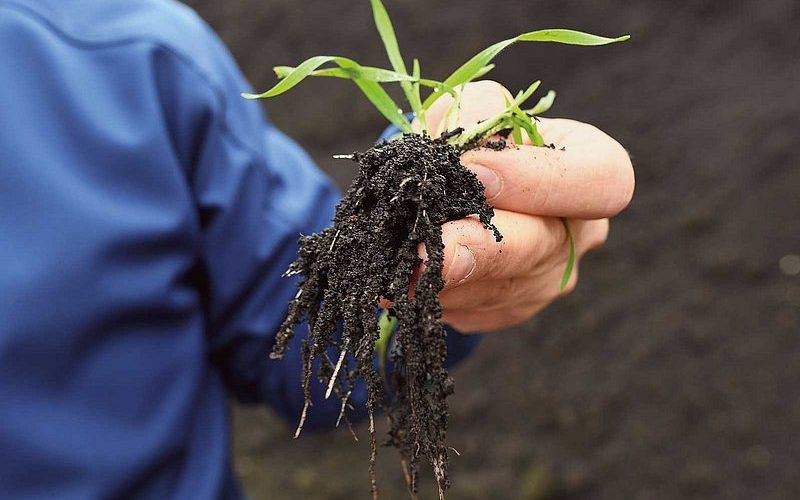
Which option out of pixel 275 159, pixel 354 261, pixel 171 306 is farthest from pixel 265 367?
→ pixel 354 261

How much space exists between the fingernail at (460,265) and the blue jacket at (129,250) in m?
0.52

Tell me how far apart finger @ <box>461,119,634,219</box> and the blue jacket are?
0.45m

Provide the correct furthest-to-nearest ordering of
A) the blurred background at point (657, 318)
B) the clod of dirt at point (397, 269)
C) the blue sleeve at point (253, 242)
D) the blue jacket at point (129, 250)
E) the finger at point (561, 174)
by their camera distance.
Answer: the blurred background at point (657, 318) → the blue sleeve at point (253, 242) → the blue jacket at point (129, 250) → the finger at point (561, 174) → the clod of dirt at point (397, 269)

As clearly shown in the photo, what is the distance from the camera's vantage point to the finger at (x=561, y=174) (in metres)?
0.76

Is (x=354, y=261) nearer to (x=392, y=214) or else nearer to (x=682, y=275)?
(x=392, y=214)

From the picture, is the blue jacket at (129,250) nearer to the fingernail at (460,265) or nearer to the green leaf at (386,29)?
the green leaf at (386,29)

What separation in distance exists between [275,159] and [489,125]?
61 centimetres

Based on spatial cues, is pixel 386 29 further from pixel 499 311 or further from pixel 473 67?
pixel 499 311

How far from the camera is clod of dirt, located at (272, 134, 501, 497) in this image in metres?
0.66

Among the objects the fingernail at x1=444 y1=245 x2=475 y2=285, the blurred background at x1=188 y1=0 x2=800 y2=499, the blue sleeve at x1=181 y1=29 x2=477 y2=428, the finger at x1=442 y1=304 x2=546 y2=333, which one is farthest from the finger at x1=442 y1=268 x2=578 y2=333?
the blurred background at x1=188 y1=0 x2=800 y2=499

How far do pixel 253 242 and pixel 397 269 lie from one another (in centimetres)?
56

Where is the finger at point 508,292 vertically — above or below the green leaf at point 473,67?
below

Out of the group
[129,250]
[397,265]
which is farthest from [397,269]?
[129,250]

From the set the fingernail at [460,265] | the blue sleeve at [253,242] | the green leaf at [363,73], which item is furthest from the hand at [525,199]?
the blue sleeve at [253,242]
